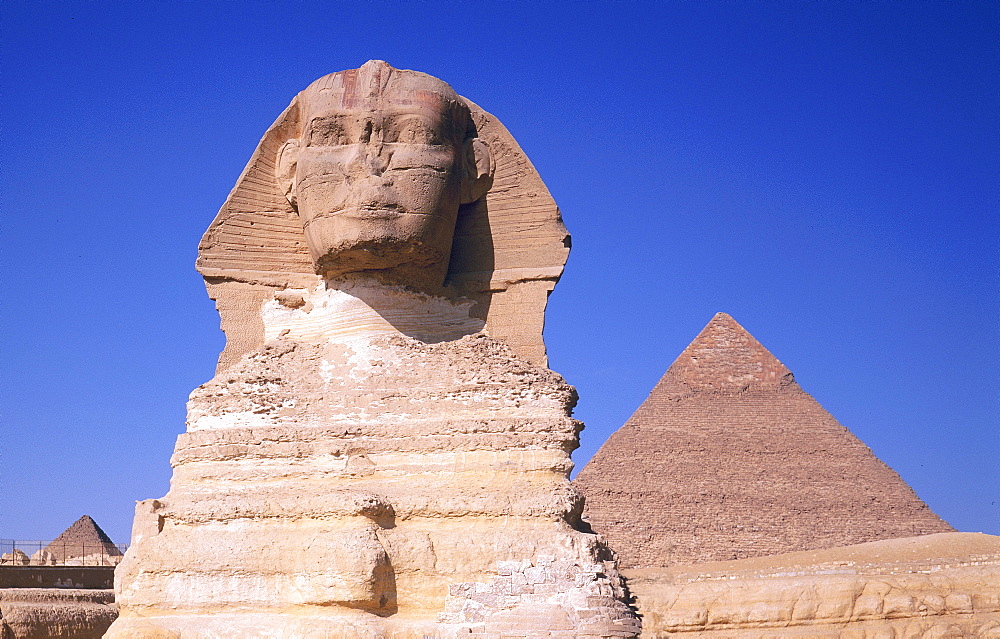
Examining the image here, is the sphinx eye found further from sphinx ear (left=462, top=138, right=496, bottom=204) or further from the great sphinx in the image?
sphinx ear (left=462, top=138, right=496, bottom=204)

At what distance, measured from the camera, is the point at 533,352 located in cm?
905

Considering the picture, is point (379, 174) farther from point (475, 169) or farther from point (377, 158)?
point (475, 169)

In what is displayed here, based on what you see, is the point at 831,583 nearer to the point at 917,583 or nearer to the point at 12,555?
the point at 917,583

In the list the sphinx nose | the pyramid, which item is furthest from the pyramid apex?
the sphinx nose

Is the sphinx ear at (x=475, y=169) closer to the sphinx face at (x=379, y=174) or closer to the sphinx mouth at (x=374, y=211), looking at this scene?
the sphinx face at (x=379, y=174)

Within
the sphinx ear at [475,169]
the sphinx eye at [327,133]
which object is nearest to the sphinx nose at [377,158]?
the sphinx eye at [327,133]

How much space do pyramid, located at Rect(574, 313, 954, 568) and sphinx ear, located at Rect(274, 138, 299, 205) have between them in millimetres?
100953

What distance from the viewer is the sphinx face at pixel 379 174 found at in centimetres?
870

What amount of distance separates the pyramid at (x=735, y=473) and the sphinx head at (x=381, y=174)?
332 feet

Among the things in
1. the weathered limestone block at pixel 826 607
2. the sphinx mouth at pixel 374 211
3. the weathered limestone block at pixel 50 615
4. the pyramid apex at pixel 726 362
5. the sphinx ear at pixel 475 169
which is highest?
the pyramid apex at pixel 726 362

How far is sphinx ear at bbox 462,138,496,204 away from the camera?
933 centimetres

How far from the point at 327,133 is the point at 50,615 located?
13.5ft

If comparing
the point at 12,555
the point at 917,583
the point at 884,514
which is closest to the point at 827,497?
the point at 884,514

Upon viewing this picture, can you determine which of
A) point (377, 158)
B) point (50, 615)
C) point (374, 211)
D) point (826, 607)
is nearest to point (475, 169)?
point (377, 158)
